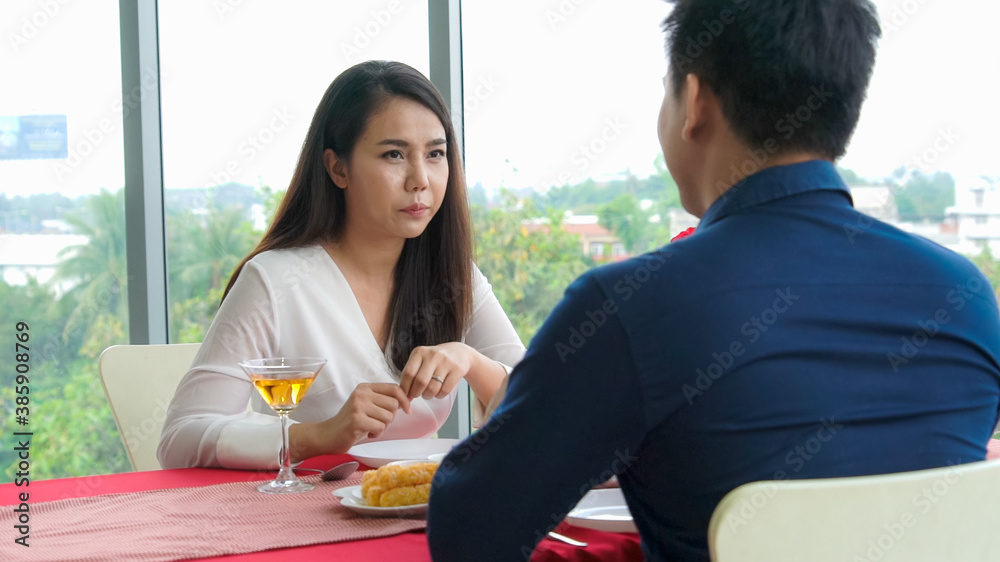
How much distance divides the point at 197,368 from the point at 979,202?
Answer: 2440mm

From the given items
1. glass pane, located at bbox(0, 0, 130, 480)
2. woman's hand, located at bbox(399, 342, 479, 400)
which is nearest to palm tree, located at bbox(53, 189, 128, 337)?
glass pane, located at bbox(0, 0, 130, 480)

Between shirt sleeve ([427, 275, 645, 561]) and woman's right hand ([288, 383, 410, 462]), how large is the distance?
61cm

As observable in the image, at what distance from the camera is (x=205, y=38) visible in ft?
11.1

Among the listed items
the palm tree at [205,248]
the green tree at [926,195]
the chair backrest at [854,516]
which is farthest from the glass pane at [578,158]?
the chair backrest at [854,516]

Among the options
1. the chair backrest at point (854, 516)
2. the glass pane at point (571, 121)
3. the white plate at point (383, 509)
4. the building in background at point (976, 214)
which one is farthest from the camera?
the glass pane at point (571, 121)

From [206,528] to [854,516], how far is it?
2.55 ft

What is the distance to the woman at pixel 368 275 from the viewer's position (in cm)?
187

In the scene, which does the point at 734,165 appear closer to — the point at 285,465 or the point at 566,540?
the point at 566,540

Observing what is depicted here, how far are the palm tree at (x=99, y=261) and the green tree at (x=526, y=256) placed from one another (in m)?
1.35

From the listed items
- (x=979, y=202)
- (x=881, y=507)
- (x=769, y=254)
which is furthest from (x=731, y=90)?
(x=979, y=202)

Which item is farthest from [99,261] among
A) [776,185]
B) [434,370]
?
[776,185]

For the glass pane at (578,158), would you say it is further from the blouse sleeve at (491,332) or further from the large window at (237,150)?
the blouse sleeve at (491,332)

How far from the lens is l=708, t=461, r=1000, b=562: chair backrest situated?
72 centimetres

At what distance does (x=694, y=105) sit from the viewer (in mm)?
957
